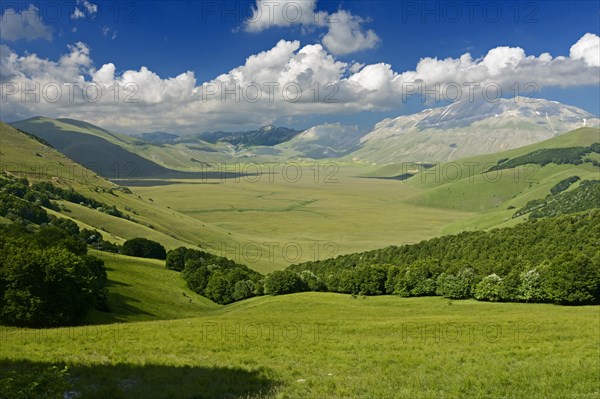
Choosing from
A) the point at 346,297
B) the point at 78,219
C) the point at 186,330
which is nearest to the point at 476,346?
the point at 186,330

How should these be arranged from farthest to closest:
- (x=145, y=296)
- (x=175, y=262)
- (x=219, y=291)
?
(x=175, y=262)
(x=219, y=291)
(x=145, y=296)

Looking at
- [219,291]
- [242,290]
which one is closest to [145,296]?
[219,291]

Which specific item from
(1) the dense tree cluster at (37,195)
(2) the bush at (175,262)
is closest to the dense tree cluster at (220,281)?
(2) the bush at (175,262)

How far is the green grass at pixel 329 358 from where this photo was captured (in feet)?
60.2

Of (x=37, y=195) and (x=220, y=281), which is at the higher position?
(x=37, y=195)

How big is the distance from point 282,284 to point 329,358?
60692 millimetres

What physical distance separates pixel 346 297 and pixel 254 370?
178 ft

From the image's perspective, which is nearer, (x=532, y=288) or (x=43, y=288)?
(x=43, y=288)

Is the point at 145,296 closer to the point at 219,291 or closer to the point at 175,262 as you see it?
the point at 219,291

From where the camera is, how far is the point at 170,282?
93688 millimetres

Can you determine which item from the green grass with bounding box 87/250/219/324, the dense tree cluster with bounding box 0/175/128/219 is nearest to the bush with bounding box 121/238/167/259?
the green grass with bounding box 87/250/219/324

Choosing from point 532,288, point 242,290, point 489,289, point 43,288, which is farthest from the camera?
point 242,290

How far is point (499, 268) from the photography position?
7825 cm

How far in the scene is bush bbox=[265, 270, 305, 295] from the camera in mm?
85000
